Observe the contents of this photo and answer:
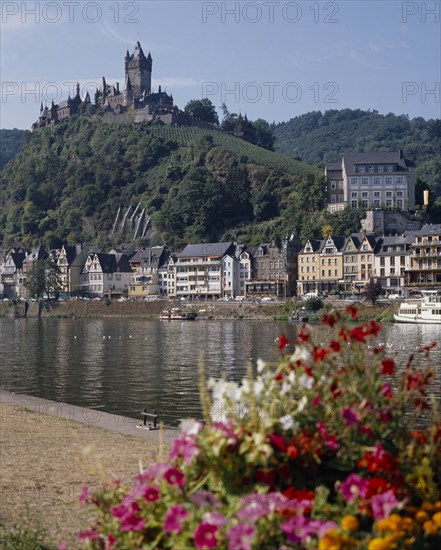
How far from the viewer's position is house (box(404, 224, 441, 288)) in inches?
3831

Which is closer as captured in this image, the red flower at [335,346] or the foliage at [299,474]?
the foliage at [299,474]

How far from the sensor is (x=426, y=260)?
97938 millimetres

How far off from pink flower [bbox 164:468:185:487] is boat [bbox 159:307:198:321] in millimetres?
96464

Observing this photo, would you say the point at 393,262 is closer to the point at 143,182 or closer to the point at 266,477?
the point at 143,182

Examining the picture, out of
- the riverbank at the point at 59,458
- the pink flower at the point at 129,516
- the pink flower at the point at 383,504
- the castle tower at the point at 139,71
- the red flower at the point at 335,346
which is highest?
the castle tower at the point at 139,71

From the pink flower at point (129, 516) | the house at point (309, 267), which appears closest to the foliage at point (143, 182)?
the house at point (309, 267)

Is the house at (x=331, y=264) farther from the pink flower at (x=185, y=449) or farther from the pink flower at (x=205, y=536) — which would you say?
the pink flower at (x=205, y=536)

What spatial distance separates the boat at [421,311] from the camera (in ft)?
267

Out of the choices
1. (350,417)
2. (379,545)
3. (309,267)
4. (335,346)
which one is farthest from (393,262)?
(379,545)

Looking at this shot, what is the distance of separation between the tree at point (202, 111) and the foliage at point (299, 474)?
18689 centimetres

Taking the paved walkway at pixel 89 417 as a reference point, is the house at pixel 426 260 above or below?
above

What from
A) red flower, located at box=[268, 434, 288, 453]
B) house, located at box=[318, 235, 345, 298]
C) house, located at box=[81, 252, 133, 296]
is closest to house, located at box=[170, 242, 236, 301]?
house, located at box=[81, 252, 133, 296]

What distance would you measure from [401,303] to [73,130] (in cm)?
12463

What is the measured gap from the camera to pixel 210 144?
160875mm
